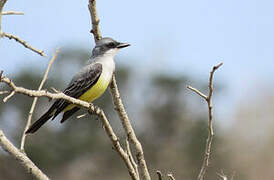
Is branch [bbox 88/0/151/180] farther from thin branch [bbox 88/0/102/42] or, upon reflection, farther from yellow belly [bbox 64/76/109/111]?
yellow belly [bbox 64/76/109/111]

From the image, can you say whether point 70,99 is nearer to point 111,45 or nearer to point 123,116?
point 123,116

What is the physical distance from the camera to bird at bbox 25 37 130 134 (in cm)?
639

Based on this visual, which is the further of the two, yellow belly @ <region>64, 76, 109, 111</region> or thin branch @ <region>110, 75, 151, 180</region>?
yellow belly @ <region>64, 76, 109, 111</region>

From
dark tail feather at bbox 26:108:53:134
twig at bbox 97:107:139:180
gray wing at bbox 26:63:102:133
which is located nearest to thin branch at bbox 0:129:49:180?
twig at bbox 97:107:139:180

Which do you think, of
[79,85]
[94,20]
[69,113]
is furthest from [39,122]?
[94,20]

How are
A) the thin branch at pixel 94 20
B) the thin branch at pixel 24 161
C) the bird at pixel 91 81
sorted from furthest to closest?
the bird at pixel 91 81
the thin branch at pixel 94 20
the thin branch at pixel 24 161

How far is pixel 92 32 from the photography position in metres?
4.81

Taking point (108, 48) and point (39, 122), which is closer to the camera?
point (39, 122)

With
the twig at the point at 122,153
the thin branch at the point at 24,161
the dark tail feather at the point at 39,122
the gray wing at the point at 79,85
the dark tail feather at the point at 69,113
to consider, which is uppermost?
the thin branch at the point at 24,161

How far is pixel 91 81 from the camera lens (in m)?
6.64

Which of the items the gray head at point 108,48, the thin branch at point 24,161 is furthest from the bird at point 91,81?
the thin branch at point 24,161

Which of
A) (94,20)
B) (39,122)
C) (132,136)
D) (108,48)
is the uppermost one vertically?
(94,20)

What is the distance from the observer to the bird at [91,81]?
6387 millimetres

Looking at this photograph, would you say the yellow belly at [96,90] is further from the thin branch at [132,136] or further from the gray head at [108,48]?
the thin branch at [132,136]
